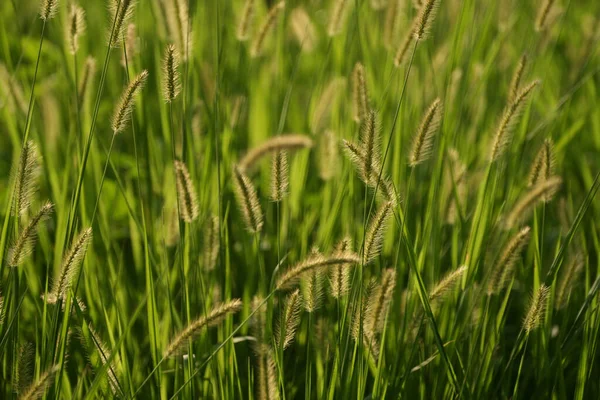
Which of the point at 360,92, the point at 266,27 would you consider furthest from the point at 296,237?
the point at 266,27

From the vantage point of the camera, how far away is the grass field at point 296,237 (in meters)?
1.79

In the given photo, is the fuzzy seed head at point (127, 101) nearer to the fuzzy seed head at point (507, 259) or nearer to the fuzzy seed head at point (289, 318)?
the fuzzy seed head at point (289, 318)

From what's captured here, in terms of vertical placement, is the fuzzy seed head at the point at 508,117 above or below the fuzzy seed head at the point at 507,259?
above

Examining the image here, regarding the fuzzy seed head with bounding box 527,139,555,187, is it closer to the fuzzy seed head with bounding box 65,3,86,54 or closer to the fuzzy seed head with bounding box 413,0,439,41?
the fuzzy seed head with bounding box 413,0,439,41

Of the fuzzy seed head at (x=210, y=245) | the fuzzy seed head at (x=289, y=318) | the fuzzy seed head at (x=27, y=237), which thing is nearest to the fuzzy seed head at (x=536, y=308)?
the fuzzy seed head at (x=289, y=318)

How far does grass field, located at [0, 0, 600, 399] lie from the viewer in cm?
179

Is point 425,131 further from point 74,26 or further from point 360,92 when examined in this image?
point 74,26

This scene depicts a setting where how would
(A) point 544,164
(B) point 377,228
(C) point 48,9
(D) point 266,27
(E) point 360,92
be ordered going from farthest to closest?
(D) point 266,27
(E) point 360,92
(A) point 544,164
(C) point 48,9
(B) point 377,228

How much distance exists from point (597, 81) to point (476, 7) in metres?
1.02

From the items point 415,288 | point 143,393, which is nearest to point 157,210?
point 143,393

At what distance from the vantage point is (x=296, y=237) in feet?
8.69

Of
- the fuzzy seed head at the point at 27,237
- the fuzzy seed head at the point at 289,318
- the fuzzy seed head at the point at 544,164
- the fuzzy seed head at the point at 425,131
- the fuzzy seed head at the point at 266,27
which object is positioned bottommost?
the fuzzy seed head at the point at 289,318

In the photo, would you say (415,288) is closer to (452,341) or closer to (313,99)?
(452,341)

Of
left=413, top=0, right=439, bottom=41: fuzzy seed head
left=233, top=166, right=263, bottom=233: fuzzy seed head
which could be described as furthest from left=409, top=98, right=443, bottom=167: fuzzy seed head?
left=233, top=166, right=263, bottom=233: fuzzy seed head
